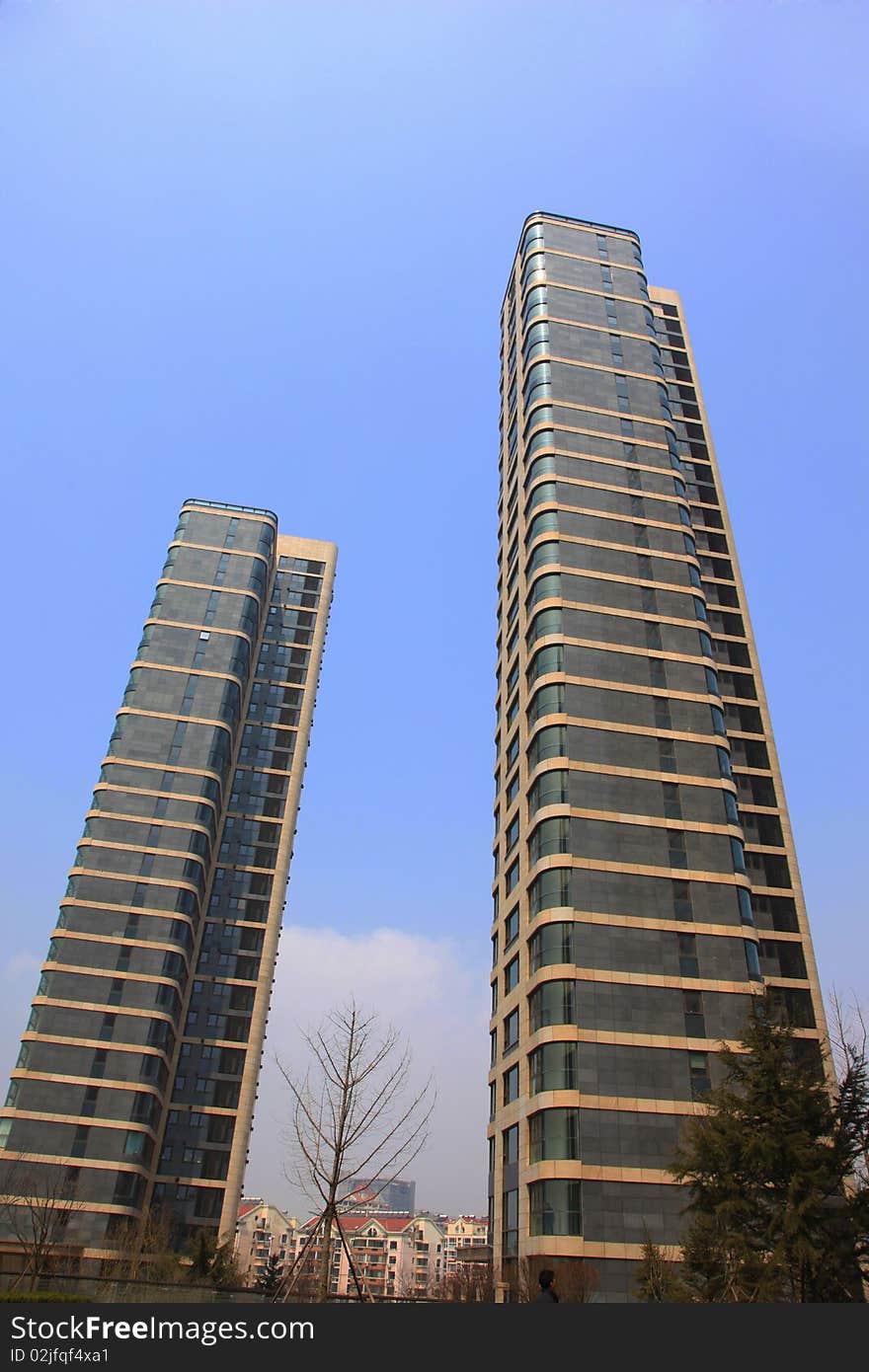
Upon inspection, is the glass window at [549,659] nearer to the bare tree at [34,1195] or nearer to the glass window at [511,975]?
the glass window at [511,975]

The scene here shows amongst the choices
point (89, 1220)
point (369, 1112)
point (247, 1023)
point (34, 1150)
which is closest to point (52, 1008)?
point (34, 1150)

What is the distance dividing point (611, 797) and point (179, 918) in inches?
1378

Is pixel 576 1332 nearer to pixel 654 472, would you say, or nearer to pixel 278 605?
pixel 654 472

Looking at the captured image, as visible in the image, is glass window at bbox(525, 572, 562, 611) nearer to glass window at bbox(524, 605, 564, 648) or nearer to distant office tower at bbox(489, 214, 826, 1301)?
distant office tower at bbox(489, 214, 826, 1301)

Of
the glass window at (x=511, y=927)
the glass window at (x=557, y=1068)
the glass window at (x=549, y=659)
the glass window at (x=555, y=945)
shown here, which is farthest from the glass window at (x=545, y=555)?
the glass window at (x=557, y=1068)

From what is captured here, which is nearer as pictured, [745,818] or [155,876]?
[745,818]

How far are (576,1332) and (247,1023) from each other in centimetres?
6964

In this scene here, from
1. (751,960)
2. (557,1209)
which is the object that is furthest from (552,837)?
(557,1209)

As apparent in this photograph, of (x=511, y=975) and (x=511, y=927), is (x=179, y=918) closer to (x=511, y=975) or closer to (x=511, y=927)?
(x=511, y=927)

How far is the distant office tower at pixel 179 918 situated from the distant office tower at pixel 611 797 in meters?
25.0

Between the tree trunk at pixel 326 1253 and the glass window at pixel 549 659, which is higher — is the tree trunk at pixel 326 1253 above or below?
below

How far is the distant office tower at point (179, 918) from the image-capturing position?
55250 mm

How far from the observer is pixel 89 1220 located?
52.0 m

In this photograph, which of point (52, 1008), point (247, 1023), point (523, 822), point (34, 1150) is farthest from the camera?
point (247, 1023)
